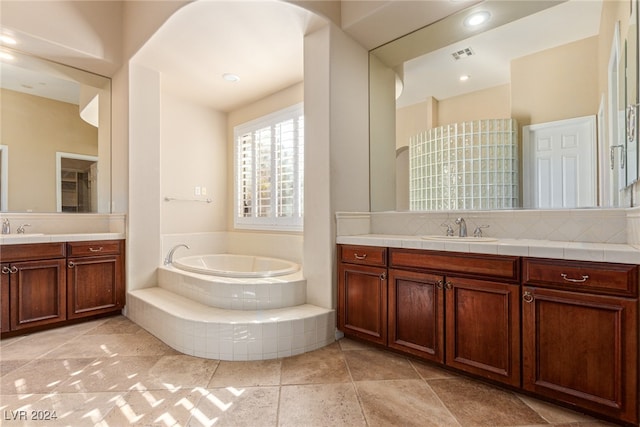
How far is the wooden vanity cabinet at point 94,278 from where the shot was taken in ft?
9.20

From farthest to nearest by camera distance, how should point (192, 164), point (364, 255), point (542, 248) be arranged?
point (192, 164) → point (364, 255) → point (542, 248)

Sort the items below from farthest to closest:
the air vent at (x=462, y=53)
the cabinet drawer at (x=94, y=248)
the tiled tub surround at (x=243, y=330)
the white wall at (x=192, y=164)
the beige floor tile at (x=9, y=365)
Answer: the white wall at (x=192, y=164) → the cabinet drawer at (x=94, y=248) → the air vent at (x=462, y=53) → the tiled tub surround at (x=243, y=330) → the beige floor tile at (x=9, y=365)

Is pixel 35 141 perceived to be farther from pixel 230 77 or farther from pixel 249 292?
pixel 249 292

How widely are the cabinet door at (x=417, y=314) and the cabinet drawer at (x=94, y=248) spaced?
2.67 meters

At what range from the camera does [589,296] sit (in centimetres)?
143

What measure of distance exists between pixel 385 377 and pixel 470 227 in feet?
3.91

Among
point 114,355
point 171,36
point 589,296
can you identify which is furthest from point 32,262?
point 589,296

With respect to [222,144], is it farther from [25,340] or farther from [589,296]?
[589,296]

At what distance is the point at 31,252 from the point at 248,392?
228cm

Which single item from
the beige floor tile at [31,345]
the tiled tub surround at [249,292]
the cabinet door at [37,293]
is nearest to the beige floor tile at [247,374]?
the tiled tub surround at [249,292]

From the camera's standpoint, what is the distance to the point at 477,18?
2.25 m

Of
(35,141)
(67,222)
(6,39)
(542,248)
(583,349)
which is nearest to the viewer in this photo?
(583,349)

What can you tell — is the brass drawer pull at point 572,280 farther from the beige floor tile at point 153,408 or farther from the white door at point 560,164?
the beige floor tile at point 153,408

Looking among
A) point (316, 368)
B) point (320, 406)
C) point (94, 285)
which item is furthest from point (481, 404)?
point (94, 285)
